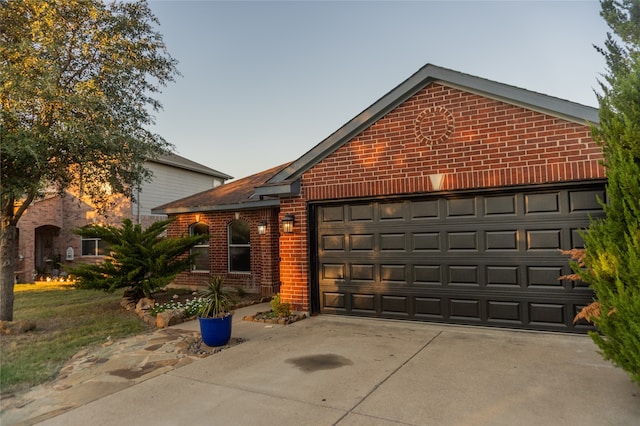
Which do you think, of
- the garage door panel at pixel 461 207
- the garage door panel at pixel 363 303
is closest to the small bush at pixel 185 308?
the garage door panel at pixel 363 303

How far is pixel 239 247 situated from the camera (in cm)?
1149

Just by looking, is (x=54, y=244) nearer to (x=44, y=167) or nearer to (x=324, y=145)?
(x=44, y=167)

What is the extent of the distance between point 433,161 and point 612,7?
1533 cm

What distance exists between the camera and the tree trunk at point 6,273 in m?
7.12

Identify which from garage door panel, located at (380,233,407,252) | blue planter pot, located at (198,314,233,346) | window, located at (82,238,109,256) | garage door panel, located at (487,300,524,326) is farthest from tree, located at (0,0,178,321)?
window, located at (82,238,109,256)

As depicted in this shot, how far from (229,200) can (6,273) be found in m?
5.48

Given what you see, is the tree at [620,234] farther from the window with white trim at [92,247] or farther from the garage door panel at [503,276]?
the window with white trim at [92,247]

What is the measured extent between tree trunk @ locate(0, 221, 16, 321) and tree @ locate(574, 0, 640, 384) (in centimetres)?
922

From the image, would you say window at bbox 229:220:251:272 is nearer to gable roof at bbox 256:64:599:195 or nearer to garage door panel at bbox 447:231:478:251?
gable roof at bbox 256:64:599:195

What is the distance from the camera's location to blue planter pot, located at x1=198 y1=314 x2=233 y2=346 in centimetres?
563

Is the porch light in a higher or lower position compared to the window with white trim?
higher

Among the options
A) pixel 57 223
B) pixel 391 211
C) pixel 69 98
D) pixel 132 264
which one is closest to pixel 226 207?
pixel 132 264

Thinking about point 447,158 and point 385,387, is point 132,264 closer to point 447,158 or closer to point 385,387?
point 385,387

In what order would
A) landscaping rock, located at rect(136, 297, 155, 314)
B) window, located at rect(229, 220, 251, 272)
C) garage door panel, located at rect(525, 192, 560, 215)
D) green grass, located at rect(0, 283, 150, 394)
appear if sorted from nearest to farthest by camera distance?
green grass, located at rect(0, 283, 150, 394) → garage door panel, located at rect(525, 192, 560, 215) → landscaping rock, located at rect(136, 297, 155, 314) → window, located at rect(229, 220, 251, 272)
